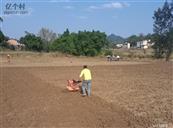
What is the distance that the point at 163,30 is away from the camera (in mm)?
72125

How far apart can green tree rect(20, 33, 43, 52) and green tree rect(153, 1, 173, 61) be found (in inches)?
1329

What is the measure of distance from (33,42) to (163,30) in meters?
36.0

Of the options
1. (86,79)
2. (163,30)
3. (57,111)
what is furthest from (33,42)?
(57,111)

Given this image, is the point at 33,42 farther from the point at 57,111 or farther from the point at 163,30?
the point at 57,111

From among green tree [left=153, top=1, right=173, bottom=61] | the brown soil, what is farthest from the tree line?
the brown soil

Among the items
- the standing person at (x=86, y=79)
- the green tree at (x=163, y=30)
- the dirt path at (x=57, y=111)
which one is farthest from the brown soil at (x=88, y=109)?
the green tree at (x=163, y=30)

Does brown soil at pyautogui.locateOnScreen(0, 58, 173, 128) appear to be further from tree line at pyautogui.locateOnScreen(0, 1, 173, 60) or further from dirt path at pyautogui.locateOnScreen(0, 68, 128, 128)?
tree line at pyautogui.locateOnScreen(0, 1, 173, 60)

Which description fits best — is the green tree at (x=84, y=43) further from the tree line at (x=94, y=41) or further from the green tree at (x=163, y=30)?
the green tree at (x=163, y=30)

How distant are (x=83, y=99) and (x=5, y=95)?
452 centimetres

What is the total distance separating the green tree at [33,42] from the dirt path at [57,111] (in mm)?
77698

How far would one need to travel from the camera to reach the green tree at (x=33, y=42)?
9712 centimetres

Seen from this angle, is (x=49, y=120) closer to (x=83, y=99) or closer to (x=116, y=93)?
(x=83, y=99)

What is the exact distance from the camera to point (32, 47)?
3888 inches

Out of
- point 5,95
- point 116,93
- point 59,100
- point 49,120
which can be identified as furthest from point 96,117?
point 5,95
